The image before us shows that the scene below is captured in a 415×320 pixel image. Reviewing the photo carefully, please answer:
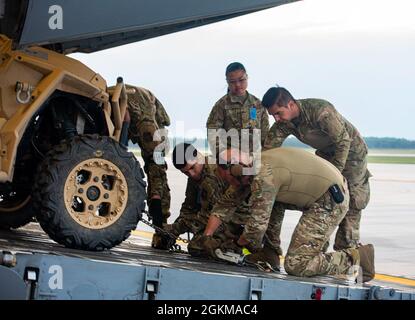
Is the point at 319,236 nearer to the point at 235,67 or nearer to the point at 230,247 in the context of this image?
the point at 230,247

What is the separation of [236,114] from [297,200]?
179 cm

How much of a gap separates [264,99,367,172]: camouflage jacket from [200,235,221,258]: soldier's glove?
3.34 ft

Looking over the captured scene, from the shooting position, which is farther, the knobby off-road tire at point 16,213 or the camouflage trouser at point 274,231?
the camouflage trouser at point 274,231

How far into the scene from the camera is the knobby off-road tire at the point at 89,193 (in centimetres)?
617

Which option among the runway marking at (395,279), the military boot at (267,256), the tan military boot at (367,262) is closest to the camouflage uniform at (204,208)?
the military boot at (267,256)

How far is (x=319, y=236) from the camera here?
7.16 m

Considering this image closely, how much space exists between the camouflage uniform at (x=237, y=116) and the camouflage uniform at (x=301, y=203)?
1492 mm

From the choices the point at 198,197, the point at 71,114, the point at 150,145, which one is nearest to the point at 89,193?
the point at 71,114

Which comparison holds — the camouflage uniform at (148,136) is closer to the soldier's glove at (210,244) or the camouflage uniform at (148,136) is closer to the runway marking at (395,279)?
the soldier's glove at (210,244)

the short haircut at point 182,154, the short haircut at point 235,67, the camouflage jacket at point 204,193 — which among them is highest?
the short haircut at point 235,67

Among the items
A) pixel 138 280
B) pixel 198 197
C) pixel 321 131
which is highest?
pixel 321 131

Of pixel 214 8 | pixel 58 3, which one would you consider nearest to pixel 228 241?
pixel 214 8

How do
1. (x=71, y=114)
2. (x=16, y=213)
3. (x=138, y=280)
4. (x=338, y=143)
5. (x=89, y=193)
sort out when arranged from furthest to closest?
(x=338, y=143)
(x=16, y=213)
(x=71, y=114)
(x=89, y=193)
(x=138, y=280)

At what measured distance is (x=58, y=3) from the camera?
5.88 m
